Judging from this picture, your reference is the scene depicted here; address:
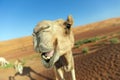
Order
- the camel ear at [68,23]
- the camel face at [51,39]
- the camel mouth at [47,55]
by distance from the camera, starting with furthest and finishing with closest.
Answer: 1. the camel ear at [68,23]
2. the camel mouth at [47,55]
3. the camel face at [51,39]

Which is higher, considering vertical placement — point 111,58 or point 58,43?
point 58,43

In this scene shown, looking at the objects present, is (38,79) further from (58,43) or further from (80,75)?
(58,43)

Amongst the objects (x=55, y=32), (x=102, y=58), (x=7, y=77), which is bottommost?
(x=7, y=77)

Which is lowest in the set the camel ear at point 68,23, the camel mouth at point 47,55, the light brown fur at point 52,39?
the camel mouth at point 47,55

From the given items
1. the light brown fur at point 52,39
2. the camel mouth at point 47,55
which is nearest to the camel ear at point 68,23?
the light brown fur at point 52,39

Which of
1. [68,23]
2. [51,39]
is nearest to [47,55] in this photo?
[51,39]

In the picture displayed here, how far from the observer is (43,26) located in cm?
387

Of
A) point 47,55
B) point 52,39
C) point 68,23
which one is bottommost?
point 47,55

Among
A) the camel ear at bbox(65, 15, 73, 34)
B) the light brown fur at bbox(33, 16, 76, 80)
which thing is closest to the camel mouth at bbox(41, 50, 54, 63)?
the light brown fur at bbox(33, 16, 76, 80)

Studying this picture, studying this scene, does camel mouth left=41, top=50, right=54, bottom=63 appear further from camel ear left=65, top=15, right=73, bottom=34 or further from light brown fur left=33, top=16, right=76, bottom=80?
camel ear left=65, top=15, right=73, bottom=34

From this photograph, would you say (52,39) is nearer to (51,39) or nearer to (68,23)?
(51,39)

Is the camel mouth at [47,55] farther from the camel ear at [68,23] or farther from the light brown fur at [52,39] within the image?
the camel ear at [68,23]

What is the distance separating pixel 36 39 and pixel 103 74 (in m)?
6.01

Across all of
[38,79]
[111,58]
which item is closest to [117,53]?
[111,58]
